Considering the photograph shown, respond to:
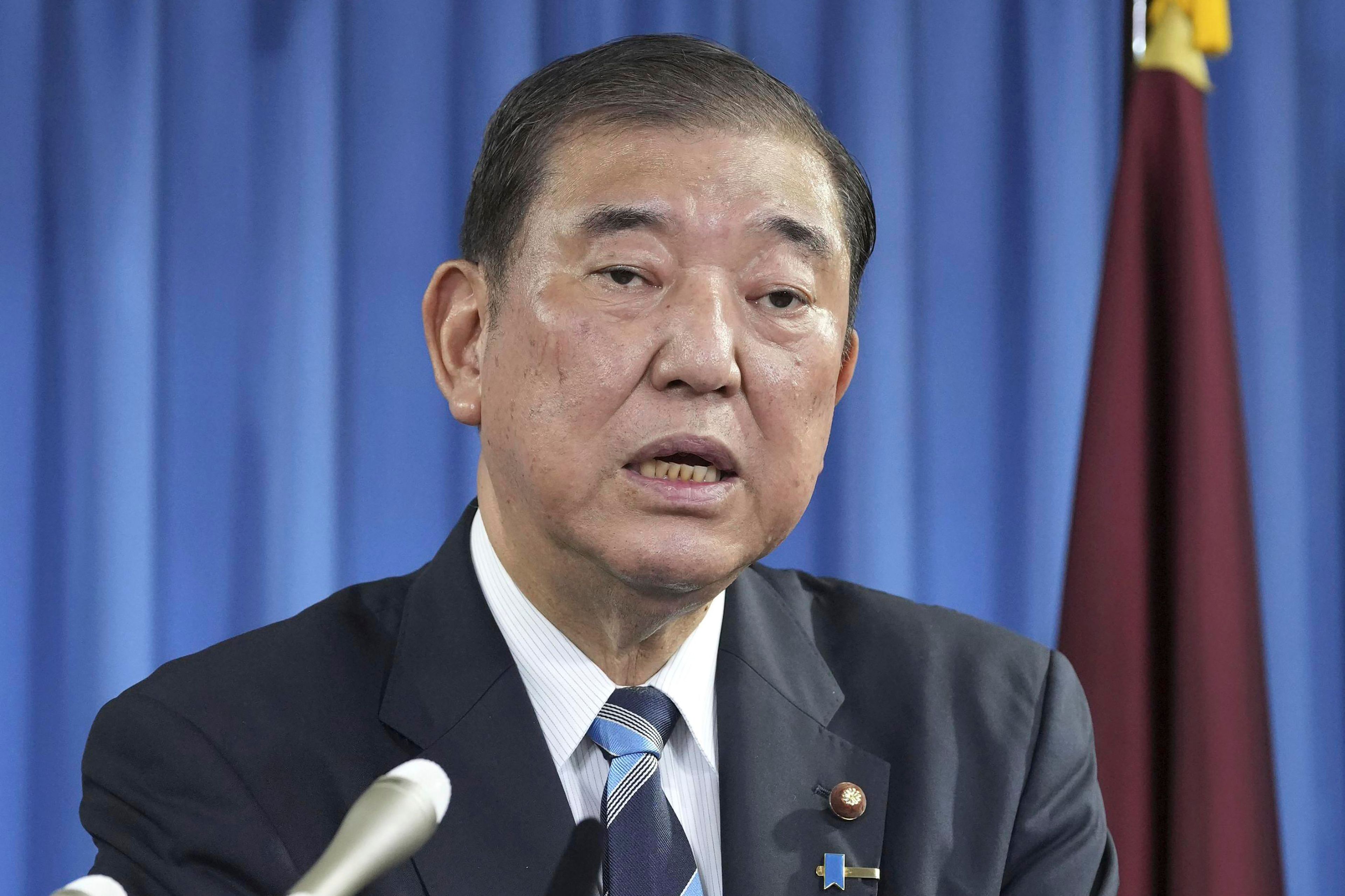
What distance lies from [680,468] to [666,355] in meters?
0.12

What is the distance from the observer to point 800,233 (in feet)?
5.07

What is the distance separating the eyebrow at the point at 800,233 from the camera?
1.52 m

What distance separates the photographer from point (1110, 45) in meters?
2.83

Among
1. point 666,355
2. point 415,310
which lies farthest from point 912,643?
point 415,310

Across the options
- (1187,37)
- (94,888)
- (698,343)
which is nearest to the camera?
(94,888)

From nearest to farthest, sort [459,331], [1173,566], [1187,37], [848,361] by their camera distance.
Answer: [459,331]
[848,361]
[1173,566]
[1187,37]

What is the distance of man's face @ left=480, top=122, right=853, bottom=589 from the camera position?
1.43 metres

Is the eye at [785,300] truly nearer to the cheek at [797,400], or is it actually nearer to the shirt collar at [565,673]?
the cheek at [797,400]

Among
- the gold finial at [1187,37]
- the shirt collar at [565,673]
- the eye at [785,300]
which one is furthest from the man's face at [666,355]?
the gold finial at [1187,37]

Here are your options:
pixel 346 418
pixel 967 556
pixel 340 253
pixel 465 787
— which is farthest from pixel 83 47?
pixel 967 556

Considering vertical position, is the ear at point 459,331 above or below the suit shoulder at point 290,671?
above

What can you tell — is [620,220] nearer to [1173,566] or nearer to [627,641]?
[627,641]

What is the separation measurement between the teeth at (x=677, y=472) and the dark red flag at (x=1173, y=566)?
3.69 ft

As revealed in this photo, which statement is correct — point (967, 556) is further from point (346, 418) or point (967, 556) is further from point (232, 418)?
point (232, 418)
